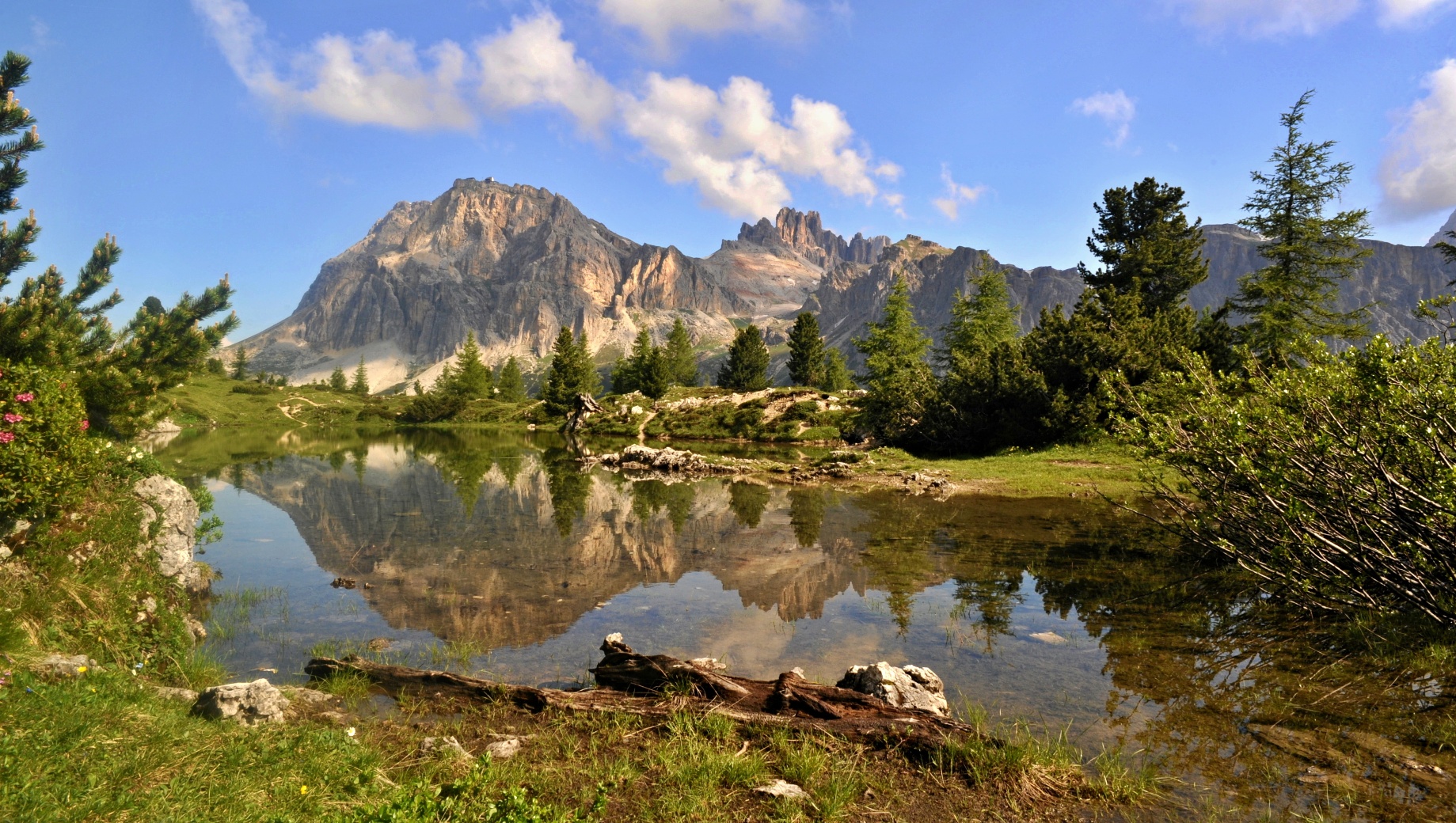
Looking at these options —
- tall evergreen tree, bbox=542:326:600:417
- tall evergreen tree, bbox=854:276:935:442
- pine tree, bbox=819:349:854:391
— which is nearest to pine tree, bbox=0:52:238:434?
tall evergreen tree, bbox=854:276:935:442

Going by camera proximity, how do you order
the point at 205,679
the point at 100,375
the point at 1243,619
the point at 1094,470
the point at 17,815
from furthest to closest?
1. the point at 1094,470
2. the point at 100,375
3. the point at 1243,619
4. the point at 205,679
5. the point at 17,815

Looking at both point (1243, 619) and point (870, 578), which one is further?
point (870, 578)

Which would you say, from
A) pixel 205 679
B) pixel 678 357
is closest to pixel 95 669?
pixel 205 679

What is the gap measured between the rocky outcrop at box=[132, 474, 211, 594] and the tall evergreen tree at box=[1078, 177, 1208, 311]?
196 ft

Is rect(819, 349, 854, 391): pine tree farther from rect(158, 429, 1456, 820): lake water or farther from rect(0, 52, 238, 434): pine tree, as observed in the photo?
rect(0, 52, 238, 434): pine tree

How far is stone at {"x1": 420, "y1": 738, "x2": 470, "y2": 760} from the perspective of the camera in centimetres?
688

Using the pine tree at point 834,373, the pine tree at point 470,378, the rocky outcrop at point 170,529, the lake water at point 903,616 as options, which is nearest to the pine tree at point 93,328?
the rocky outcrop at point 170,529

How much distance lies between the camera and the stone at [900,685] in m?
8.22

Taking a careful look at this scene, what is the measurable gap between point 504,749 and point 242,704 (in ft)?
9.99

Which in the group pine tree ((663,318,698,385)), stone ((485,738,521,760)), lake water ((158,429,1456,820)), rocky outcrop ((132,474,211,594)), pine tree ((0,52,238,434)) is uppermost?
pine tree ((663,318,698,385))

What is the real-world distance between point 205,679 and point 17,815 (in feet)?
19.2

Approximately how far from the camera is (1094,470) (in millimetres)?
32438

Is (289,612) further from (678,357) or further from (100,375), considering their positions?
(678,357)

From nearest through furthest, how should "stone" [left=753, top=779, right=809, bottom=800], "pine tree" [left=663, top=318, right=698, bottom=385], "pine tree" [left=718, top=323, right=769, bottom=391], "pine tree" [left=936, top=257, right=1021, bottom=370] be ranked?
1. "stone" [left=753, top=779, right=809, bottom=800]
2. "pine tree" [left=936, top=257, right=1021, bottom=370]
3. "pine tree" [left=718, top=323, right=769, bottom=391]
4. "pine tree" [left=663, top=318, right=698, bottom=385]
